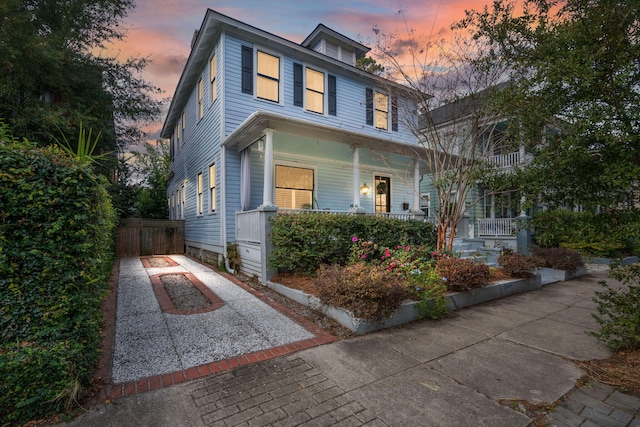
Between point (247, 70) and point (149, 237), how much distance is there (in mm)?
7836

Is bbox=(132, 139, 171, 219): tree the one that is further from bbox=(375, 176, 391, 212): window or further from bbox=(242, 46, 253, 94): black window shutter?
bbox=(375, 176, 391, 212): window

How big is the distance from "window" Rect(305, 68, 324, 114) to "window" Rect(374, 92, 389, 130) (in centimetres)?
243

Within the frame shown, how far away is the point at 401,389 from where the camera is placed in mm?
2488

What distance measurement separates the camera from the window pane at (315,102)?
31.0 ft

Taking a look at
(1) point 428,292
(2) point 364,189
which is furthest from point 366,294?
(2) point 364,189

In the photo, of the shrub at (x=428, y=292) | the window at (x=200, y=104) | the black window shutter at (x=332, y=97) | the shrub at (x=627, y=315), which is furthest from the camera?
the window at (x=200, y=104)

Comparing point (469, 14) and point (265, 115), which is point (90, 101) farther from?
point (469, 14)

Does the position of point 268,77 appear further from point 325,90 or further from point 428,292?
point 428,292

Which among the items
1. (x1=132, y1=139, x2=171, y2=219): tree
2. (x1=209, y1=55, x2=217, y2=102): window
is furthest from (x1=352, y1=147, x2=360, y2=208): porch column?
(x1=132, y1=139, x2=171, y2=219): tree

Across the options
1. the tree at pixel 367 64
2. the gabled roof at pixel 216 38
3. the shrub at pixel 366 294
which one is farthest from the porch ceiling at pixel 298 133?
the shrub at pixel 366 294

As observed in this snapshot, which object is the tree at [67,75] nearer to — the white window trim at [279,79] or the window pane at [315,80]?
the white window trim at [279,79]

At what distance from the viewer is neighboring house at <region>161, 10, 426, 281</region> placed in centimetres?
726

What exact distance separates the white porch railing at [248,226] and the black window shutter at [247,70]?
143 inches

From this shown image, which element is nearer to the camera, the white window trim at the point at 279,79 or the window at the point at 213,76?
the white window trim at the point at 279,79
